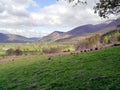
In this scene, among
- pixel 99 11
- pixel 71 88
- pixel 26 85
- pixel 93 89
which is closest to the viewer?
pixel 93 89

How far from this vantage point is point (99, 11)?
104 feet

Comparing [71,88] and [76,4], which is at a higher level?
[76,4]

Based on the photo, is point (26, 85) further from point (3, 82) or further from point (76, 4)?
point (76, 4)

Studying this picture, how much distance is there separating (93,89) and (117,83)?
1876mm

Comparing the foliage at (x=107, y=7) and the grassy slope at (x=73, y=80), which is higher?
the foliage at (x=107, y=7)

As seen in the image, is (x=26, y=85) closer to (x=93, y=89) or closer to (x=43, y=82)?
(x=43, y=82)

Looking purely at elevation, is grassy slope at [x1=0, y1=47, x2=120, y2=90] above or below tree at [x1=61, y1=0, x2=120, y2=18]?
Result: below

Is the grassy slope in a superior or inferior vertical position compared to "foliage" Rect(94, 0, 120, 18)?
inferior

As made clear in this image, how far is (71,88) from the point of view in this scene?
65.2 ft

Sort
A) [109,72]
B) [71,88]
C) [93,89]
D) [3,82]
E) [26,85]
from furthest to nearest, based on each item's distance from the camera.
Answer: [3,82], [26,85], [109,72], [71,88], [93,89]

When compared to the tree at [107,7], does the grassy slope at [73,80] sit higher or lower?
lower

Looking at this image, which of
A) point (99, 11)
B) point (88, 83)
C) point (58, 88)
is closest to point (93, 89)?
point (88, 83)

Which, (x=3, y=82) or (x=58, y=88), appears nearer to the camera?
(x=58, y=88)

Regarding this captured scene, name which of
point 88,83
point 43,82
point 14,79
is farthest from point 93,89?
point 14,79
